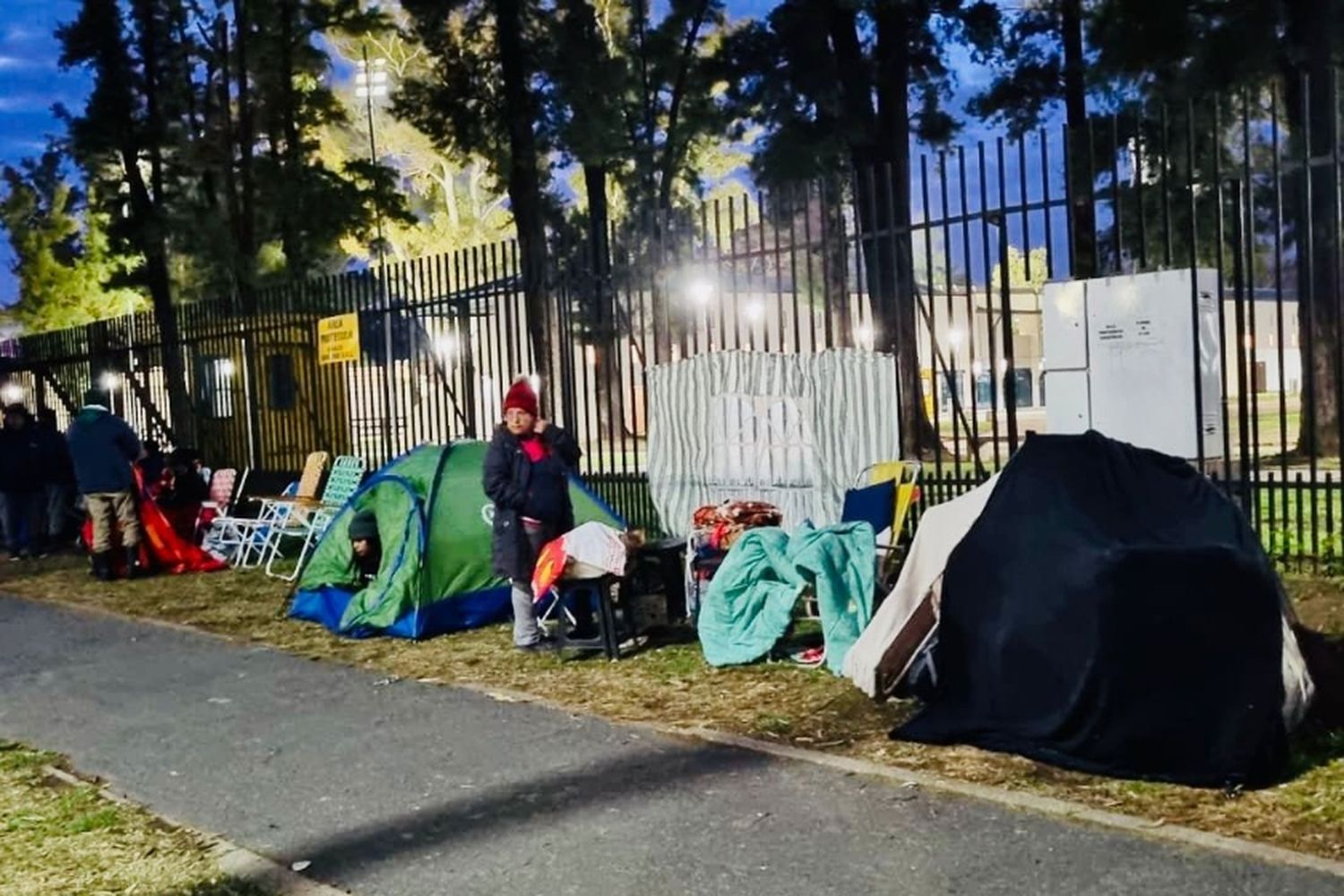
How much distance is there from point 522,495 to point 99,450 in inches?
244

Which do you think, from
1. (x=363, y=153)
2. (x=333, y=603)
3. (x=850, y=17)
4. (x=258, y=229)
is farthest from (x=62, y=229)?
(x=333, y=603)

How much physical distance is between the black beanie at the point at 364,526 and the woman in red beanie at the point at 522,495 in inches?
69.0

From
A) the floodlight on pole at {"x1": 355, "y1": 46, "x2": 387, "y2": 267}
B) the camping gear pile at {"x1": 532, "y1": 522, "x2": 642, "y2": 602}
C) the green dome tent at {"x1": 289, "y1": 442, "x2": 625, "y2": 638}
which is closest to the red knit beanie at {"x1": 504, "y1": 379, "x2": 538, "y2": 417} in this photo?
the camping gear pile at {"x1": 532, "y1": 522, "x2": 642, "y2": 602}

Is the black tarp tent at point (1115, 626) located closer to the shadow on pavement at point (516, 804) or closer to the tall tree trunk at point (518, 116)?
the shadow on pavement at point (516, 804)

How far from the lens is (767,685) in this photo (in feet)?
22.9

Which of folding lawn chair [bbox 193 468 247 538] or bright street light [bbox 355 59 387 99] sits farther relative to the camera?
bright street light [bbox 355 59 387 99]

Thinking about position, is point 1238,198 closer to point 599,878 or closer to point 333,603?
point 599,878

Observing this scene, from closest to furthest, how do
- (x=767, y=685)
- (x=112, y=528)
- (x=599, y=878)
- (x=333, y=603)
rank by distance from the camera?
(x=599, y=878) → (x=767, y=685) → (x=333, y=603) → (x=112, y=528)

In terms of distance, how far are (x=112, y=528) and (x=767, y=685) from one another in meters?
8.25

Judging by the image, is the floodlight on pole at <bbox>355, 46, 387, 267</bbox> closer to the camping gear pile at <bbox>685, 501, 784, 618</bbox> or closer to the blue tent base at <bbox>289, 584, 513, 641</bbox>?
the blue tent base at <bbox>289, 584, 513, 641</bbox>

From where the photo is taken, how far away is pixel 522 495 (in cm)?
813

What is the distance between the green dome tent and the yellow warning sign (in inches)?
166

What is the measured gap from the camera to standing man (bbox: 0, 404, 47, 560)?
14.8 metres

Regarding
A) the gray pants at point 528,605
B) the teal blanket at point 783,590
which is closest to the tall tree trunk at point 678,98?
the gray pants at point 528,605
